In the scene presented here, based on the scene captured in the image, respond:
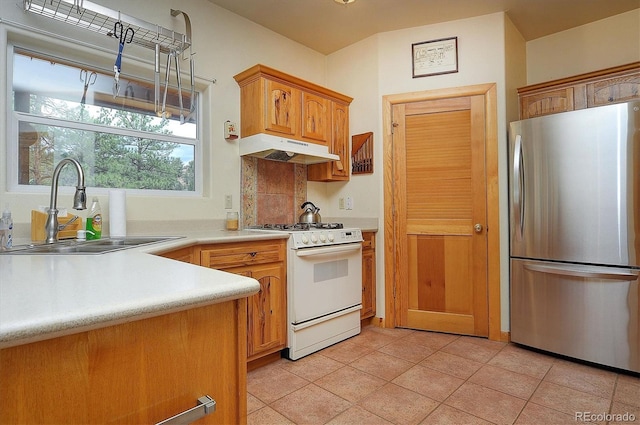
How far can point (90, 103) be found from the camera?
221 centimetres

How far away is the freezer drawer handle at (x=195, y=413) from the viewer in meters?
0.64

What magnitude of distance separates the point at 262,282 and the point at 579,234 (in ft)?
6.80

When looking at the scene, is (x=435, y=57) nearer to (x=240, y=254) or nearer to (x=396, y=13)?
(x=396, y=13)

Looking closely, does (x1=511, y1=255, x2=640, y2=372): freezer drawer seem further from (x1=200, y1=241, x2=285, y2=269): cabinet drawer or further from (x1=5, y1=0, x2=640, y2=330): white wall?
(x1=200, y1=241, x2=285, y2=269): cabinet drawer

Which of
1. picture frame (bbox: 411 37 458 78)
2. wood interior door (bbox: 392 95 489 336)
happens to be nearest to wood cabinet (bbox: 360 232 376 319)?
wood interior door (bbox: 392 95 489 336)

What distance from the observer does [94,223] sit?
194 cm

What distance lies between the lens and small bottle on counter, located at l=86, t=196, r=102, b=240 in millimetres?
1918

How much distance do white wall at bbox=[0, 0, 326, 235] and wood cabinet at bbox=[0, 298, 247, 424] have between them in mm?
1762

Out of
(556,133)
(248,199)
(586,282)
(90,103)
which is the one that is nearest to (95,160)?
(90,103)

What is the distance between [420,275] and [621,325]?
1.31m

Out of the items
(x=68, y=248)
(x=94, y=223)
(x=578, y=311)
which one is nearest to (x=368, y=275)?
(x=578, y=311)

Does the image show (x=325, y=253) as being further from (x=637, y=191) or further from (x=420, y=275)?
(x=637, y=191)

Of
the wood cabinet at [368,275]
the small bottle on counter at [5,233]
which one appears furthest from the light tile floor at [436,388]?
the small bottle on counter at [5,233]

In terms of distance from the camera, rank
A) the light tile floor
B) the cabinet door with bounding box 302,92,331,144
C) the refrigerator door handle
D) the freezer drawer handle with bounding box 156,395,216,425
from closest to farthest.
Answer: the freezer drawer handle with bounding box 156,395,216,425 → the light tile floor → the refrigerator door handle → the cabinet door with bounding box 302,92,331,144
